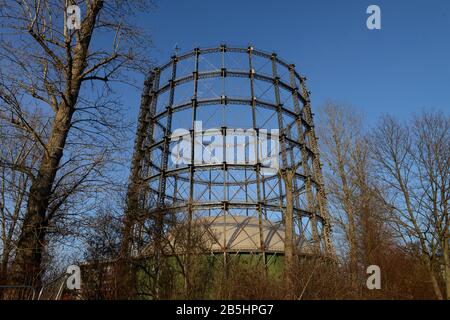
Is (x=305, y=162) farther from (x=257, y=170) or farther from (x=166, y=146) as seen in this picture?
(x=166, y=146)

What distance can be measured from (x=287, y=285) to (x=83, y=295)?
14.6 feet

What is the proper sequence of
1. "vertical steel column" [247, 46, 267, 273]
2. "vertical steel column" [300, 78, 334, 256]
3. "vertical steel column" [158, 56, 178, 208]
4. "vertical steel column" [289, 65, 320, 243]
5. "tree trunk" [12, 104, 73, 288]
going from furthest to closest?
"vertical steel column" [300, 78, 334, 256], "vertical steel column" [289, 65, 320, 243], "vertical steel column" [158, 56, 178, 208], "vertical steel column" [247, 46, 267, 273], "tree trunk" [12, 104, 73, 288]

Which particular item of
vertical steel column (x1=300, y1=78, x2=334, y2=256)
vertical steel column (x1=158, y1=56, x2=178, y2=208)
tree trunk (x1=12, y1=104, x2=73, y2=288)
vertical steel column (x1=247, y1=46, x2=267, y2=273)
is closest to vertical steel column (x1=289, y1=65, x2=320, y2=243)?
vertical steel column (x1=300, y1=78, x2=334, y2=256)

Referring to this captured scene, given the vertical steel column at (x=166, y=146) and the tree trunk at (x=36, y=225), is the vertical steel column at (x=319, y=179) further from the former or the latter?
the tree trunk at (x=36, y=225)

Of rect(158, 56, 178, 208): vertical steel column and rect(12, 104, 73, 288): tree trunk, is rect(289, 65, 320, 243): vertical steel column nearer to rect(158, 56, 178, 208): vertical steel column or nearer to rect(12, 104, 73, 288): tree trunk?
rect(158, 56, 178, 208): vertical steel column

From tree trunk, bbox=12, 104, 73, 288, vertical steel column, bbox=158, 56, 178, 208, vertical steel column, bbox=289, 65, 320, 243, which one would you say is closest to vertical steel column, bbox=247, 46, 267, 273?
vertical steel column, bbox=289, 65, 320, 243

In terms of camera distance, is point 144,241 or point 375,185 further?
point 375,185

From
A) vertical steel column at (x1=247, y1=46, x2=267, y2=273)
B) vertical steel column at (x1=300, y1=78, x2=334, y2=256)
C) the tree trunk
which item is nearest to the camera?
the tree trunk

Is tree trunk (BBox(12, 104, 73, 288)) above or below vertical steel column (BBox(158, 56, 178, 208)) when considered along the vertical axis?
below

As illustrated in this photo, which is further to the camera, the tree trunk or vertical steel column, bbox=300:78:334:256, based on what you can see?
vertical steel column, bbox=300:78:334:256
